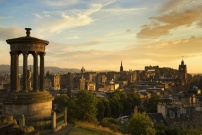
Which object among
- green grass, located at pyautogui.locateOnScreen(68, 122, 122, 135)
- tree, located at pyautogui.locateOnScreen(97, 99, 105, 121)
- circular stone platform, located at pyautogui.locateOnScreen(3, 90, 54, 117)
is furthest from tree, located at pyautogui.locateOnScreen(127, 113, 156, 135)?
tree, located at pyautogui.locateOnScreen(97, 99, 105, 121)

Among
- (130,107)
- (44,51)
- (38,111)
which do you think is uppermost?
(44,51)

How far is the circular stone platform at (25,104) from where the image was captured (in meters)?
20.1

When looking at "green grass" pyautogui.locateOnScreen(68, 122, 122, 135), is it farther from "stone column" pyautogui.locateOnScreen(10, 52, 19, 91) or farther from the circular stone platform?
"stone column" pyautogui.locateOnScreen(10, 52, 19, 91)

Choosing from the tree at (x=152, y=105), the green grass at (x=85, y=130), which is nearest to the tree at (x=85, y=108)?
the green grass at (x=85, y=130)

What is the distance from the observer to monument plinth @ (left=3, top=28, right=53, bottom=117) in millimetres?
20172

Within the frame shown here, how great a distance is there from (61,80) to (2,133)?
13997 centimetres

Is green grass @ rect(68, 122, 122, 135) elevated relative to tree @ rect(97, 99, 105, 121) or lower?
elevated

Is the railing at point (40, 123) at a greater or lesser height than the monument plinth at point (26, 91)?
lesser

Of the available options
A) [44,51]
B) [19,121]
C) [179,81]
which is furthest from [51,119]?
[179,81]

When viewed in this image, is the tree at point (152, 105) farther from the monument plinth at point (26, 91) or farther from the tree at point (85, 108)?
the monument plinth at point (26, 91)

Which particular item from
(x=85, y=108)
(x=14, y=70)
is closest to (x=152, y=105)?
(x=85, y=108)

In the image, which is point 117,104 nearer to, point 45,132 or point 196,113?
point 196,113

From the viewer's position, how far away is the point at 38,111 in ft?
67.6

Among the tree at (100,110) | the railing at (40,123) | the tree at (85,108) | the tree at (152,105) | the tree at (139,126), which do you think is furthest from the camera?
the tree at (152,105)
